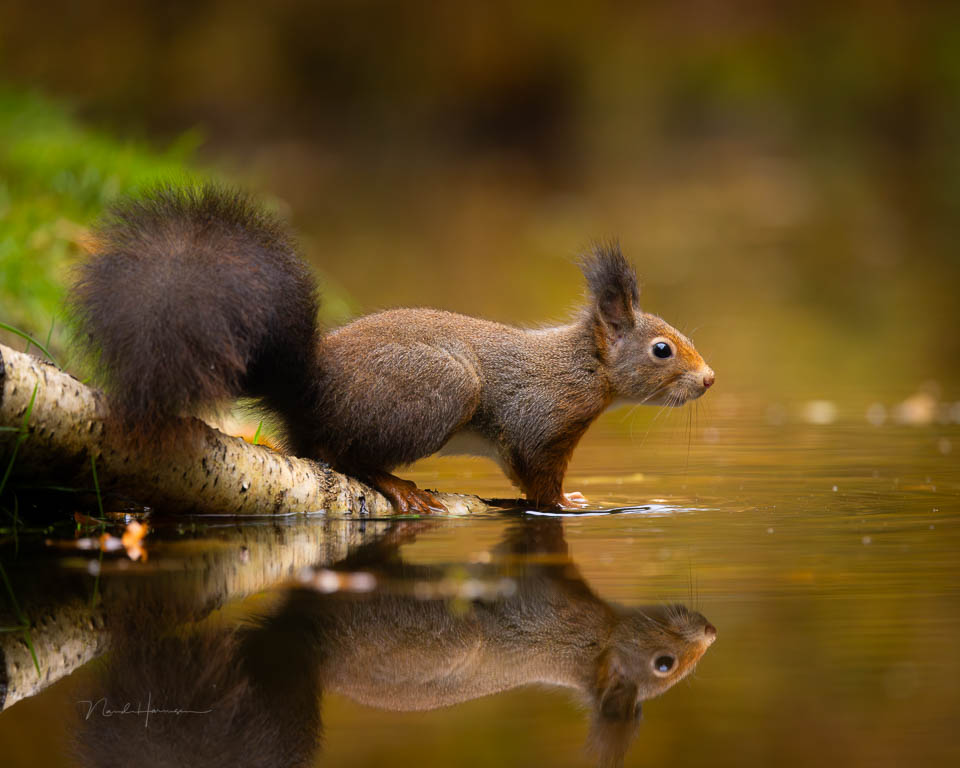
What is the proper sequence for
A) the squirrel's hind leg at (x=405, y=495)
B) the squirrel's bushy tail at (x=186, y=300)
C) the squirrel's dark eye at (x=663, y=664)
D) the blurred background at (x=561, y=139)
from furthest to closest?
the blurred background at (x=561, y=139)
the squirrel's hind leg at (x=405, y=495)
the squirrel's bushy tail at (x=186, y=300)
the squirrel's dark eye at (x=663, y=664)

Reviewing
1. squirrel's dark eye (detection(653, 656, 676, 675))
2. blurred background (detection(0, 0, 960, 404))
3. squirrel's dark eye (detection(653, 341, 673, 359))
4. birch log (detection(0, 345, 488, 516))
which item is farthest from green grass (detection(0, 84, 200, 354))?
squirrel's dark eye (detection(653, 656, 676, 675))

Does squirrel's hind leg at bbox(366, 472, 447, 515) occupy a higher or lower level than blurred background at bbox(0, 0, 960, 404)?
lower

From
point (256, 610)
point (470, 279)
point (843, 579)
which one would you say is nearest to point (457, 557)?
point (256, 610)

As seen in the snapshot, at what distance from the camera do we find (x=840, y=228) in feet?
42.2

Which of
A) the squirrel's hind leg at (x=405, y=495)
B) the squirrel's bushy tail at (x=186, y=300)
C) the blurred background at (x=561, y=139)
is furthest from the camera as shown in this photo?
the blurred background at (x=561, y=139)

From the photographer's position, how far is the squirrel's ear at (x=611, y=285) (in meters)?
4.49

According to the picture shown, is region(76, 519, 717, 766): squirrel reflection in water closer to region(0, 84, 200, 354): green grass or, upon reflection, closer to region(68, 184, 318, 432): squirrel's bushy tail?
region(68, 184, 318, 432): squirrel's bushy tail

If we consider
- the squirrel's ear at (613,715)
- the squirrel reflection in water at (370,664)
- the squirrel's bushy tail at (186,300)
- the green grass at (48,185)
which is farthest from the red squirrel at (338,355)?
the squirrel's ear at (613,715)

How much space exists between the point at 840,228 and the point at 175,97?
1125 centimetres

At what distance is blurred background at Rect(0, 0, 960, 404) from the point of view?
9086mm

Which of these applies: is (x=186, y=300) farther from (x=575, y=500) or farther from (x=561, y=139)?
(x=561, y=139)

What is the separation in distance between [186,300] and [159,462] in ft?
1.48

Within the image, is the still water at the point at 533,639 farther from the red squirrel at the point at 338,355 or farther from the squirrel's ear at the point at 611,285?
the squirrel's ear at the point at 611,285

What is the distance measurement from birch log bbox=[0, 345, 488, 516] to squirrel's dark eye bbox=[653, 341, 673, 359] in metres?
0.89
